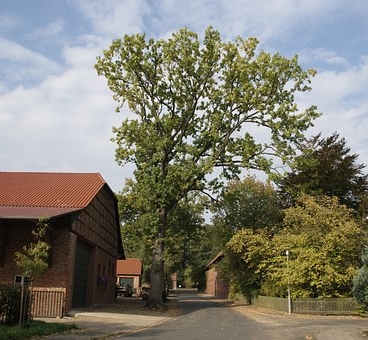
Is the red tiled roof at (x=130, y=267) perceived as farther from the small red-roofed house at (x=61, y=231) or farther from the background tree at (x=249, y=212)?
the small red-roofed house at (x=61, y=231)

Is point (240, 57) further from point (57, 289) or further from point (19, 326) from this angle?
point (19, 326)

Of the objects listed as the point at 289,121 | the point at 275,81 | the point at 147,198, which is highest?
the point at 275,81

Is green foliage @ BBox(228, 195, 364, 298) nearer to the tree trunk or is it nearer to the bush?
the tree trunk

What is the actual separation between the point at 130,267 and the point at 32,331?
56011mm

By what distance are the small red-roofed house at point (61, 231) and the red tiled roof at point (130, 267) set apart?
33.2 meters

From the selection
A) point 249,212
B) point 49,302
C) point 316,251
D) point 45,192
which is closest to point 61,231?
point 49,302

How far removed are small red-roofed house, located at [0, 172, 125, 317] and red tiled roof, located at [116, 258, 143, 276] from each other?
3323cm

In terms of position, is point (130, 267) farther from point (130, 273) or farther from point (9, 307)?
point (9, 307)

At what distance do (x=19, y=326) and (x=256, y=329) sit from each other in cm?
916

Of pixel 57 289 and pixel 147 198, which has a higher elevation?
pixel 147 198

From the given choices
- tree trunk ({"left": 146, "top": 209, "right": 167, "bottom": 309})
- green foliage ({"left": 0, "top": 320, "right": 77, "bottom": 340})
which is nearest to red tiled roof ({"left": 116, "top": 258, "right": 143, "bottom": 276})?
tree trunk ({"left": 146, "top": 209, "right": 167, "bottom": 309})

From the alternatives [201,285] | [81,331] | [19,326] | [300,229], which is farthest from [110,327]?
[201,285]

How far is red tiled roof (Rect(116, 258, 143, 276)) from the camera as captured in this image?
69.4 meters

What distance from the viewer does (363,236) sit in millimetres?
A: 29953
